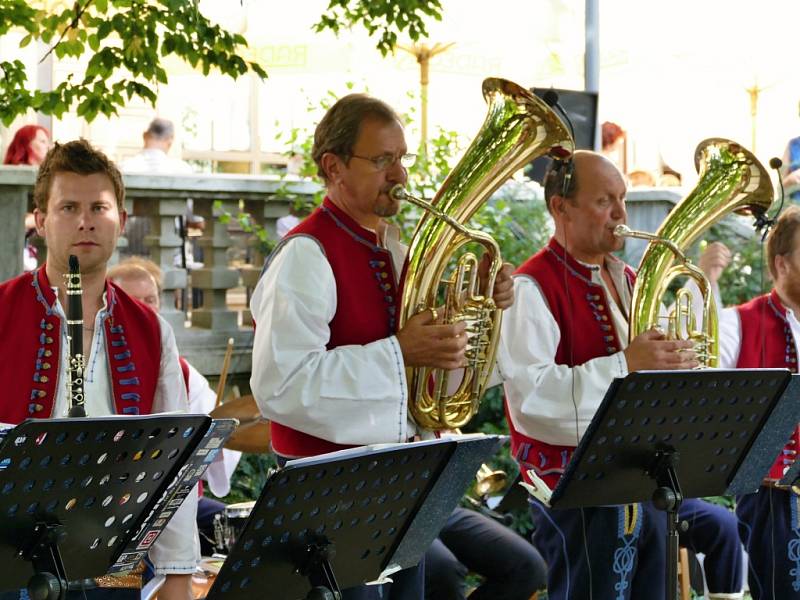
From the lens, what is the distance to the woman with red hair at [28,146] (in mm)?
7031

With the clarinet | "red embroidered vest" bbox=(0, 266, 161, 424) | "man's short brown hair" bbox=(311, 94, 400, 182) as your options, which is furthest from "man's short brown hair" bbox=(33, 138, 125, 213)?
"man's short brown hair" bbox=(311, 94, 400, 182)

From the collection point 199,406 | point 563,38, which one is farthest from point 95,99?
point 563,38

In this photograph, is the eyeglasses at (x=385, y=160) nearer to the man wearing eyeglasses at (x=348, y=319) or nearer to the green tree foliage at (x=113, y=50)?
the man wearing eyeglasses at (x=348, y=319)

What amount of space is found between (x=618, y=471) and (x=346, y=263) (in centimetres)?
94

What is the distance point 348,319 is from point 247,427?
5.67ft

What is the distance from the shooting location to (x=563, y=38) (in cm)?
788

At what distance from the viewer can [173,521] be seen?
325 cm

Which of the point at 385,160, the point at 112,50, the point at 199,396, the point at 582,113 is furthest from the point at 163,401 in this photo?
the point at 582,113

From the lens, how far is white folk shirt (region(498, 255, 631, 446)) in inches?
149

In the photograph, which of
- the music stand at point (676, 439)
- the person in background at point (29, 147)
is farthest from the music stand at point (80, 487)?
the person in background at point (29, 147)

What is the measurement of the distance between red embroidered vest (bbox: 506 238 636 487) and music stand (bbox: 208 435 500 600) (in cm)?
92

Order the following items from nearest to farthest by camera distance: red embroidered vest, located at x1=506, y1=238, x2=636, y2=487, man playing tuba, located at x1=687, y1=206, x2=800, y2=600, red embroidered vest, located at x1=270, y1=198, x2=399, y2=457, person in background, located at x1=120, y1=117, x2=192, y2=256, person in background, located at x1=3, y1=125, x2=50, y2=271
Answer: red embroidered vest, located at x1=270, y1=198, x2=399, y2=457, red embroidered vest, located at x1=506, y1=238, x2=636, y2=487, man playing tuba, located at x1=687, y1=206, x2=800, y2=600, person in background, located at x1=3, y1=125, x2=50, y2=271, person in background, located at x1=120, y1=117, x2=192, y2=256

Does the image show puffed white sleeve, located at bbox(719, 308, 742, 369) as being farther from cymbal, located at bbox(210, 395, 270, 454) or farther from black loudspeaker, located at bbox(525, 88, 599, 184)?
black loudspeaker, located at bbox(525, 88, 599, 184)

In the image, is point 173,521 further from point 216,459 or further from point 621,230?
point 216,459
